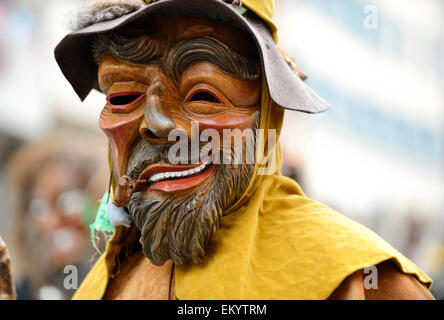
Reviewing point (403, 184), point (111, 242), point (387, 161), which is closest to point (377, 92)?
point (387, 161)

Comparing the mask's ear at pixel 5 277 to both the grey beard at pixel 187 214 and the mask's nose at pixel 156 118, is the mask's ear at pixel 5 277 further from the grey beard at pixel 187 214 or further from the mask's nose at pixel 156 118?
the mask's nose at pixel 156 118

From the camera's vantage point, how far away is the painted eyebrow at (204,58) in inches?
53.7

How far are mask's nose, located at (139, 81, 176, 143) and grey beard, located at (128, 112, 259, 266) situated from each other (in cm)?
6

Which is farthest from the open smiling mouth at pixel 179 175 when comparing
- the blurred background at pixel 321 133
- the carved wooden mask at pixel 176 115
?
the blurred background at pixel 321 133

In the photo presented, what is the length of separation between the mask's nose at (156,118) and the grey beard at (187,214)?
0.06m

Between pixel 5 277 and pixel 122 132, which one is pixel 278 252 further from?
pixel 5 277

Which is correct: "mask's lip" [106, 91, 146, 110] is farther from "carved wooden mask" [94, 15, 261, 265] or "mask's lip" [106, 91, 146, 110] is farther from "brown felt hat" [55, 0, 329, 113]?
"brown felt hat" [55, 0, 329, 113]

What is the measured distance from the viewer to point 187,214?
1.32 metres

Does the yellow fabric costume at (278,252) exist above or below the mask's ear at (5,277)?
above

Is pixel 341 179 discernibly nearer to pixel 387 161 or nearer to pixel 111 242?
pixel 387 161

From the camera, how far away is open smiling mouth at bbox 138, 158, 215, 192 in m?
1.34

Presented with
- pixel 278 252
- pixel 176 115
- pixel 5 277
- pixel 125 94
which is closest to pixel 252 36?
pixel 176 115

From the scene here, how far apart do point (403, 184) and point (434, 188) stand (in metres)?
0.71

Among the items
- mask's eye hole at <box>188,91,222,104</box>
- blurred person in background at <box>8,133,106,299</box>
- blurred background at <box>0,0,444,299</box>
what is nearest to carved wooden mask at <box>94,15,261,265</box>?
mask's eye hole at <box>188,91,222,104</box>
